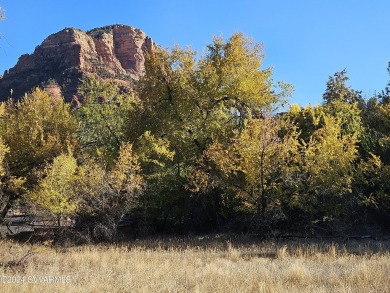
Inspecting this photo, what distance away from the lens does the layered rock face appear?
3654 inches

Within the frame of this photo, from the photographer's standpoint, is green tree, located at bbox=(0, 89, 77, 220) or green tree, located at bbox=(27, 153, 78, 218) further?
green tree, located at bbox=(0, 89, 77, 220)

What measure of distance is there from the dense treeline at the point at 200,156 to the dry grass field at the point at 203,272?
4235mm

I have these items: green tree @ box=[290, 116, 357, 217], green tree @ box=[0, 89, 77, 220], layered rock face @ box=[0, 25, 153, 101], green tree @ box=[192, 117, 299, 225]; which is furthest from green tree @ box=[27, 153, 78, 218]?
layered rock face @ box=[0, 25, 153, 101]

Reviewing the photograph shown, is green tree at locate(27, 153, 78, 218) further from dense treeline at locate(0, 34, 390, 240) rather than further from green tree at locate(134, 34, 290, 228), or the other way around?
green tree at locate(134, 34, 290, 228)

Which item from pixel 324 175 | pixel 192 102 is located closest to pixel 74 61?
pixel 192 102

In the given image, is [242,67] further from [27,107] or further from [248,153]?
[27,107]

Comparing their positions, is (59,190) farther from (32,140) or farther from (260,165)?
(260,165)

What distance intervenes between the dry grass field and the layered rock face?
67.7 m

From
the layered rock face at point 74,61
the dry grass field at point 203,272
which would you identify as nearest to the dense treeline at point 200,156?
the dry grass field at point 203,272

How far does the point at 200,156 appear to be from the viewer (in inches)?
822

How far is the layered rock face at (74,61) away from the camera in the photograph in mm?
92812

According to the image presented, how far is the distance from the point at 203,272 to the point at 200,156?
11.8m

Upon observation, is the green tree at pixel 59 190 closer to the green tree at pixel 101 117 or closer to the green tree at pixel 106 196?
the green tree at pixel 106 196

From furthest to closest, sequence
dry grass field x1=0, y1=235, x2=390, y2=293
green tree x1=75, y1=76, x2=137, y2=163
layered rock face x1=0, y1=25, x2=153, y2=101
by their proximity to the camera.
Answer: layered rock face x1=0, y1=25, x2=153, y2=101 < green tree x1=75, y1=76, x2=137, y2=163 < dry grass field x1=0, y1=235, x2=390, y2=293
